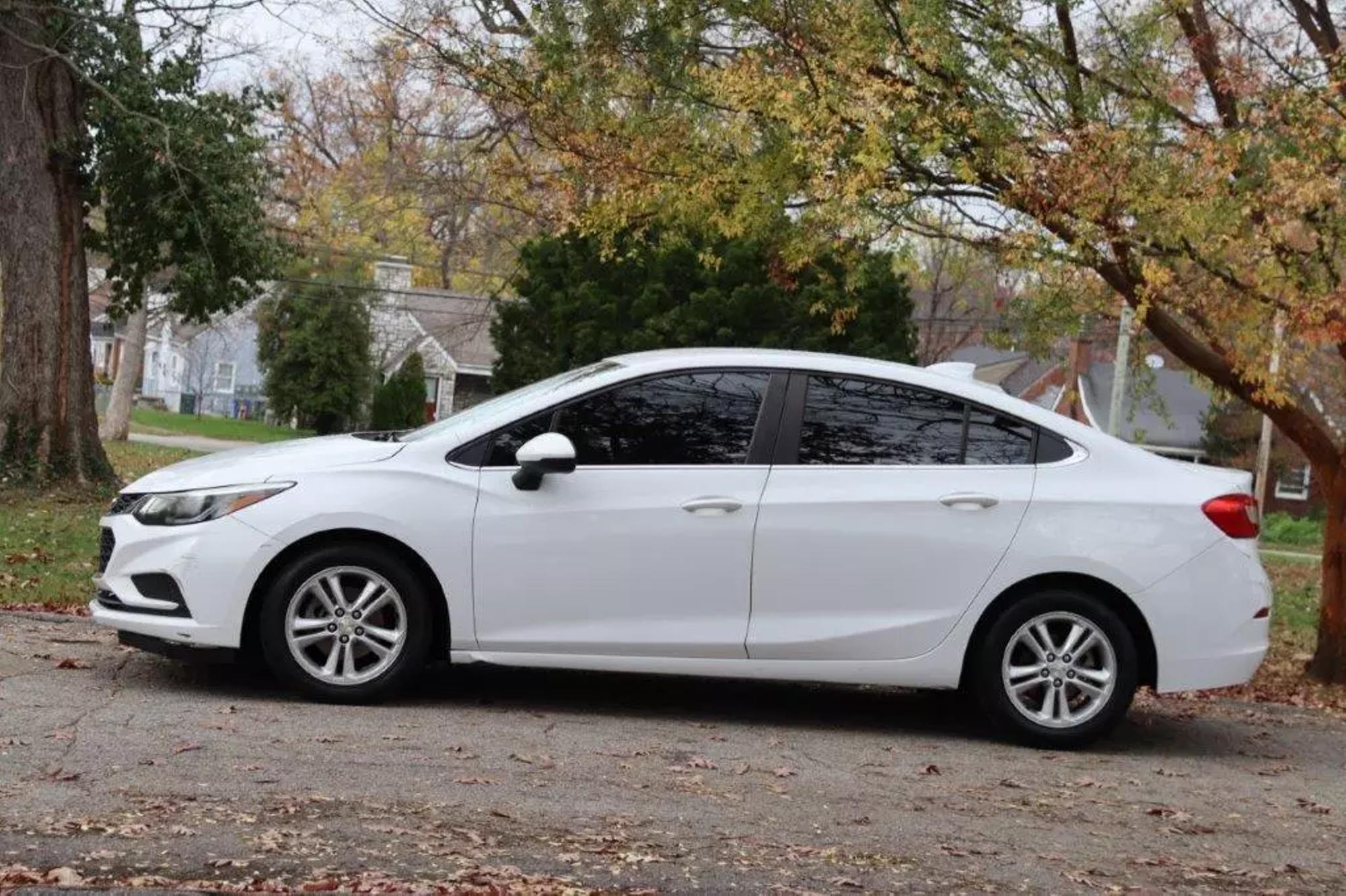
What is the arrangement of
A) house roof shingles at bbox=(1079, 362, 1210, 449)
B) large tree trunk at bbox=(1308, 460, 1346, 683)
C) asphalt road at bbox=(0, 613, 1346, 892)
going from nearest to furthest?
asphalt road at bbox=(0, 613, 1346, 892) < large tree trunk at bbox=(1308, 460, 1346, 683) < house roof shingles at bbox=(1079, 362, 1210, 449)

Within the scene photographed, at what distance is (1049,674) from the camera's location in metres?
7.91

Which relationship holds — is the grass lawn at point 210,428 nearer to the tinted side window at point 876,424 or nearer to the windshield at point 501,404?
the windshield at point 501,404

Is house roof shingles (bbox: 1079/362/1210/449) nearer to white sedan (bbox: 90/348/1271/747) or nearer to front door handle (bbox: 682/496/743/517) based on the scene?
white sedan (bbox: 90/348/1271/747)

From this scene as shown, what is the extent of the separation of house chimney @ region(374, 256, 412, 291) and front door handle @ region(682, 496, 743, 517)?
5132 centimetres

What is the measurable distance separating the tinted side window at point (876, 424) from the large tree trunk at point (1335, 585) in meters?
4.89

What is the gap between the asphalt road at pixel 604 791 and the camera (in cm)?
521

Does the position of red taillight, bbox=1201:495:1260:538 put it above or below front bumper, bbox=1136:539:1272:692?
above

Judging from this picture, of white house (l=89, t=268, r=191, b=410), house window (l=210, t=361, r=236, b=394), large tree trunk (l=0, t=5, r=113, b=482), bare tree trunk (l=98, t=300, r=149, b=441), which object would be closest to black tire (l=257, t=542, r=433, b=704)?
large tree trunk (l=0, t=5, r=113, b=482)

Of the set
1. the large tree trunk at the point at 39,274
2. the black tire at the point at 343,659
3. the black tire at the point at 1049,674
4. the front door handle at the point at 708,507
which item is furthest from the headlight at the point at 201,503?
the large tree trunk at the point at 39,274

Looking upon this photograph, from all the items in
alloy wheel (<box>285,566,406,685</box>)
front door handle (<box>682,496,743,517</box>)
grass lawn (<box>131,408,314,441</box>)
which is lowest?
alloy wheel (<box>285,566,406,685</box>)

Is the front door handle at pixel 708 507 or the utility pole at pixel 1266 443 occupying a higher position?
the utility pole at pixel 1266 443

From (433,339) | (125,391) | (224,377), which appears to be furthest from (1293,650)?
(224,377)

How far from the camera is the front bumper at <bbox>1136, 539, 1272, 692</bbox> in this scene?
7.93m

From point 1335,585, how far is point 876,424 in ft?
17.4
